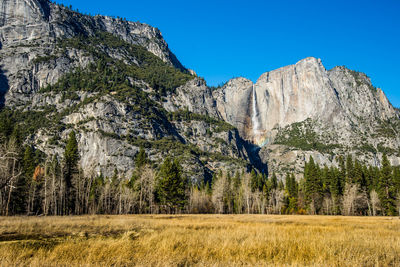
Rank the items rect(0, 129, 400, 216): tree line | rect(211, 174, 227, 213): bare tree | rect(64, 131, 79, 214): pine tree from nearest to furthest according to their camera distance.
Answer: rect(0, 129, 400, 216): tree line < rect(64, 131, 79, 214): pine tree < rect(211, 174, 227, 213): bare tree

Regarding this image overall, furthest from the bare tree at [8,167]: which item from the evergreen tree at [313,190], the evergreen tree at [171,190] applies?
the evergreen tree at [313,190]

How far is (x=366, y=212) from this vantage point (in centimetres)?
7869

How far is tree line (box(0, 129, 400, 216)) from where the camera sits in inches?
2083

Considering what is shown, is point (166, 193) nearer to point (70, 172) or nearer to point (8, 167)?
point (70, 172)

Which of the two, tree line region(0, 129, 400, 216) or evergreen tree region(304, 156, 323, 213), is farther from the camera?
evergreen tree region(304, 156, 323, 213)

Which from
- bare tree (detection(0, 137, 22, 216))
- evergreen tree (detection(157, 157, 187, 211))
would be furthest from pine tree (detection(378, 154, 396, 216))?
bare tree (detection(0, 137, 22, 216))

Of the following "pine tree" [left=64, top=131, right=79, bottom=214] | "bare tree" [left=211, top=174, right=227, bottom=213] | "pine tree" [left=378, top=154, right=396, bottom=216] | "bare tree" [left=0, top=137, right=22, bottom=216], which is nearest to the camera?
"bare tree" [left=0, top=137, right=22, bottom=216]

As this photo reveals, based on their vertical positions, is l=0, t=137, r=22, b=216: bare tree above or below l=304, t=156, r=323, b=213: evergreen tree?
above

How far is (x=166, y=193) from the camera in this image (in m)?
63.2

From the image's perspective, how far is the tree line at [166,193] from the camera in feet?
174

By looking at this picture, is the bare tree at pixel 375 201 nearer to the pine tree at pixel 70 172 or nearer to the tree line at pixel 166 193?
the tree line at pixel 166 193

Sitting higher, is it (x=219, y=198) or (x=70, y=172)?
(x=70, y=172)

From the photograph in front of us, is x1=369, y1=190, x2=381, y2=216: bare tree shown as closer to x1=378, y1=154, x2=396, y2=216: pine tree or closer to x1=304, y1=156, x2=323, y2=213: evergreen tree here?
x1=378, y1=154, x2=396, y2=216: pine tree

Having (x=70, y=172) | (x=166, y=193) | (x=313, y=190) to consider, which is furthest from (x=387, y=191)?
(x=70, y=172)
